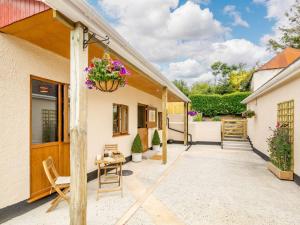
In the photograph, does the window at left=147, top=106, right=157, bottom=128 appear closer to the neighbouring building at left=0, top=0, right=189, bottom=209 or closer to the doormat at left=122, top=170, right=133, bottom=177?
the doormat at left=122, top=170, right=133, bottom=177

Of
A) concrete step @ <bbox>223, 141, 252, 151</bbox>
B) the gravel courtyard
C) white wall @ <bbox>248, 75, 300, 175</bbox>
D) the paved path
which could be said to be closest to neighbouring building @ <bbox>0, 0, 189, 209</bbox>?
the gravel courtyard

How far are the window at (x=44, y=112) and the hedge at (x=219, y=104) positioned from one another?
49.5 feet

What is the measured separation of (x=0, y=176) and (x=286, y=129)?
6.44 meters

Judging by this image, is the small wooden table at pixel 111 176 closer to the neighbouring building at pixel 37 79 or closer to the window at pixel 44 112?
the neighbouring building at pixel 37 79

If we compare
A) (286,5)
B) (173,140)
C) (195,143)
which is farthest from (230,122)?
(286,5)

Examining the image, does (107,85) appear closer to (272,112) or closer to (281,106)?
(281,106)

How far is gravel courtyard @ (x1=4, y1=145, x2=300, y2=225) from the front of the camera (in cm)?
290

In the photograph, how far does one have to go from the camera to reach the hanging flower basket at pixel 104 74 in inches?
87.4

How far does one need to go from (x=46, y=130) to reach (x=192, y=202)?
3139mm

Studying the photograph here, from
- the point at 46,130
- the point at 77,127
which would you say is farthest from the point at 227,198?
the point at 46,130

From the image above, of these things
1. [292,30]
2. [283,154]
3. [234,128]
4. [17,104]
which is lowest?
[283,154]

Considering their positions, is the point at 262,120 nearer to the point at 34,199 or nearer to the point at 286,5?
the point at 34,199

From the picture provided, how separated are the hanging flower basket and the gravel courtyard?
200 cm

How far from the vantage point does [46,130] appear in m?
3.74
